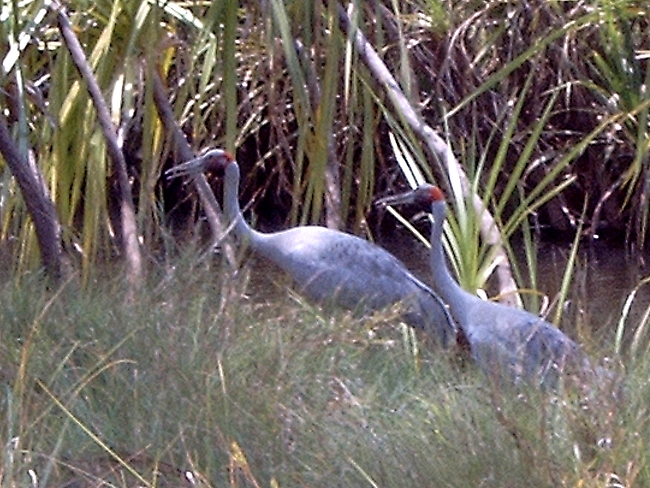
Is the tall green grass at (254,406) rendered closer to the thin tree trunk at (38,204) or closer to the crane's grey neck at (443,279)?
the thin tree trunk at (38,204)

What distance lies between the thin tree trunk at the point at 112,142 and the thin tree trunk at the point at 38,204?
0.22 metres

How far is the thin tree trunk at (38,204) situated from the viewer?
3848mm

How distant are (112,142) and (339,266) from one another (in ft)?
3.35

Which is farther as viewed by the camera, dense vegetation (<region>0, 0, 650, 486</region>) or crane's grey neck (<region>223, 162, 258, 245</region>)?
crane's grey neck (<region>223, 162, 258, 245</region>)

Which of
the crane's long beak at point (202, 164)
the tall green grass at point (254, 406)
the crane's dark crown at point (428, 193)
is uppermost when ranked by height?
the crane's long beak at point (202, 164)

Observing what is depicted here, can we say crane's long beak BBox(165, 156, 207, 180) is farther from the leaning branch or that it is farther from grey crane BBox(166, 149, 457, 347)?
the leaning branch

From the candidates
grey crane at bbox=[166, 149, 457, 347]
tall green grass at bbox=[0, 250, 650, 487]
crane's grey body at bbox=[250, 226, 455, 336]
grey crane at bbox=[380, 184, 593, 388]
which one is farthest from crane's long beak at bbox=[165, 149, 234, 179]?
tall green grass at bbox=[0, 250, 650, 487]

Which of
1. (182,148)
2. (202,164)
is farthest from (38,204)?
(202,164)

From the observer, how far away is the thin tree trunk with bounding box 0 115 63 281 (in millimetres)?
3848

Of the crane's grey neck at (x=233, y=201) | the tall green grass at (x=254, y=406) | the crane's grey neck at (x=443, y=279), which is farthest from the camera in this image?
the crane's grey neck at (x=233, y=201)

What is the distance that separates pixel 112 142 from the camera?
13.7ft

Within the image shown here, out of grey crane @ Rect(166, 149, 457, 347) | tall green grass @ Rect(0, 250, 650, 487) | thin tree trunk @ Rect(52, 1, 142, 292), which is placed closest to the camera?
tall green grass @ Rect(0, 250, 650, 487)

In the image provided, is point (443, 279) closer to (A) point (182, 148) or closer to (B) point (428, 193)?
(B) point (428, 193)

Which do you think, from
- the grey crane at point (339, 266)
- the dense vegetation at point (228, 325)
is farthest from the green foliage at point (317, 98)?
the grey crane at point (339, 266)
